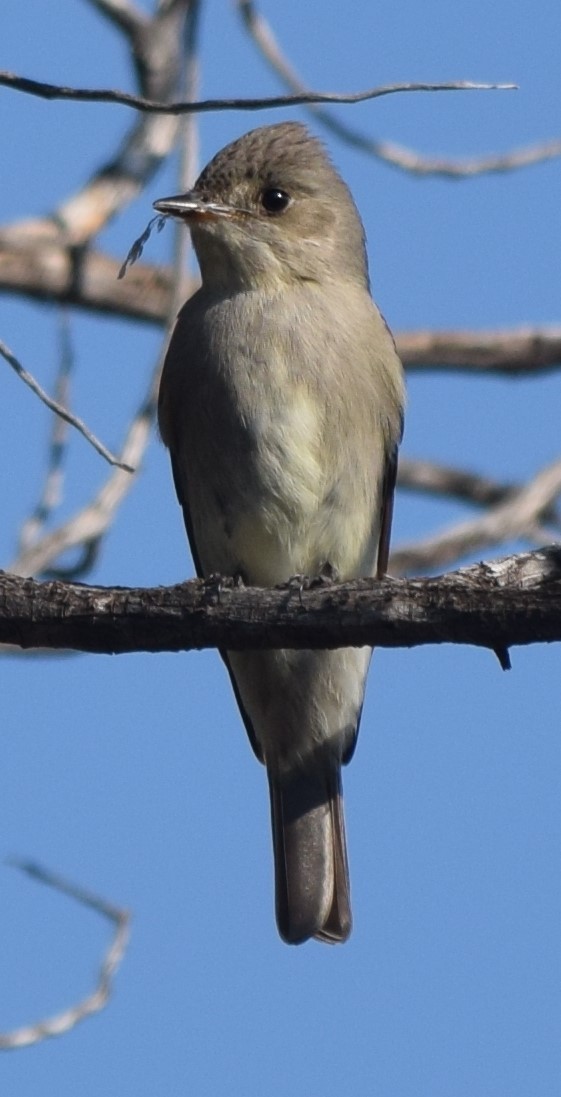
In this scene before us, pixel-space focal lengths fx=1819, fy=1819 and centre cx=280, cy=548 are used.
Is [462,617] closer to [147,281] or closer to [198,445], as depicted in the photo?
[198,445]

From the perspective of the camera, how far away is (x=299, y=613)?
4797mm

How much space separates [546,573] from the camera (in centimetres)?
461

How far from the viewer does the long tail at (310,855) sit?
707 cm

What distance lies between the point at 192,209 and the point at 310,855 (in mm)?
2565

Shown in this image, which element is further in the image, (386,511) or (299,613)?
(386,511)

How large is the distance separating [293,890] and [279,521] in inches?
A: 65.4

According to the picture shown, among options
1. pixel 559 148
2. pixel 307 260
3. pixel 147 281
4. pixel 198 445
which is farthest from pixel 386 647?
pixel 147 281

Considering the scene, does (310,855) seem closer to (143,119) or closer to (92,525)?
(92,525)

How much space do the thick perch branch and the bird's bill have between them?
2.03 m

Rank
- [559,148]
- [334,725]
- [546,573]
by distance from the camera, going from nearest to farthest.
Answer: [546,573]
[334,725]
[559,148]

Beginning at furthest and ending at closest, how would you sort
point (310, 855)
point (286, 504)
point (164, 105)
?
point (310, 855) < point (286, 504) < point (164, 105)

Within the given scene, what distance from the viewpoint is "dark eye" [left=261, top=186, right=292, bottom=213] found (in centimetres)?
687

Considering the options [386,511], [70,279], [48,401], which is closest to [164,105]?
[48,401]

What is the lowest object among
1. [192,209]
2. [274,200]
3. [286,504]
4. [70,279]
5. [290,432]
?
[286,504]
